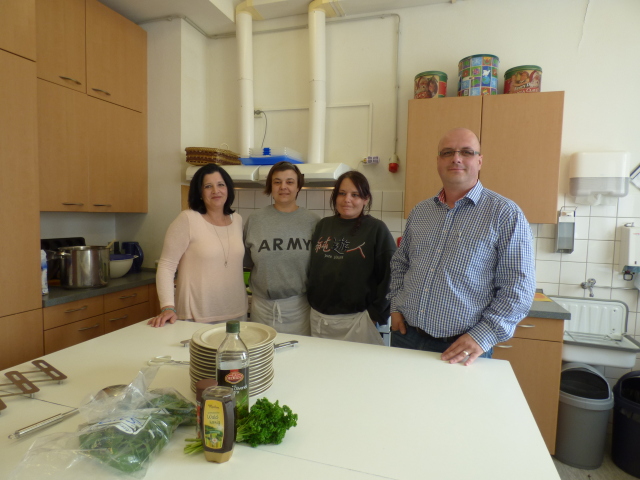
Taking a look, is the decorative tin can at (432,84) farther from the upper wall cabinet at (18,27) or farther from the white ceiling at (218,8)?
the upper wall cabinet at (18,27)

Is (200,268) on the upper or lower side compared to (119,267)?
upper

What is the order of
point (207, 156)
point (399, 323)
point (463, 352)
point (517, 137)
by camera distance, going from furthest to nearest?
point (207, 156), point (517, 137), point (399, 323), point (463, 352)

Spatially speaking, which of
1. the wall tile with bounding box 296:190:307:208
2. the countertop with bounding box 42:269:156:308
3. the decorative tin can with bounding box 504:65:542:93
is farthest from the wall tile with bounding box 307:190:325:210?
the decorative tin can with bounding box 504:65:542:93

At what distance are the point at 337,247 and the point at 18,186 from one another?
1582 mm

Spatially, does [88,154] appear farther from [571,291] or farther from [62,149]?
[571,291]

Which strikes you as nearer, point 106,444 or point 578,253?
point 106,444

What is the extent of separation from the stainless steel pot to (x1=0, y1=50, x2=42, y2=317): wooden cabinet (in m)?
0.30

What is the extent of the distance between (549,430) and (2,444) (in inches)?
95.1

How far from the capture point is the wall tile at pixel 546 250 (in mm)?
2512

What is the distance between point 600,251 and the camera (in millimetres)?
2441

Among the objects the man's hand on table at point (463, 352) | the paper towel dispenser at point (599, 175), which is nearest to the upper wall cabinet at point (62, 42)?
the man's hand on table at point (463, 352)

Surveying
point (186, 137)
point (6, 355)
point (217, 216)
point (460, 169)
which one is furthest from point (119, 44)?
point (460, 169)

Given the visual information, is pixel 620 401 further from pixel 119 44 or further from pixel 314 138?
pixel 119 44

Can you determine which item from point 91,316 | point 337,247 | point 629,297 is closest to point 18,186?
point 91,316
